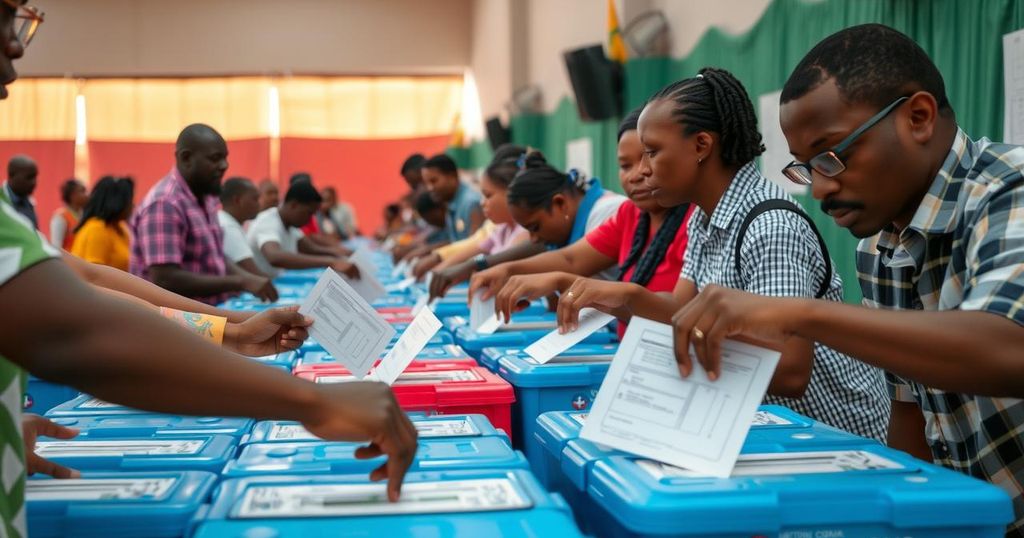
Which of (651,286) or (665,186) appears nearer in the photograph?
(665,186)

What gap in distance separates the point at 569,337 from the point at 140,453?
0.87m

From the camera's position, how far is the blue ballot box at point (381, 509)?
0.94 metres

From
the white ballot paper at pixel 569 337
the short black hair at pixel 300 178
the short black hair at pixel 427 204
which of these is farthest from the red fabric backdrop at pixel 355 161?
the white ballot paper at pixel 569 337

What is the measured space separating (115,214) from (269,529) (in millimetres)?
4181

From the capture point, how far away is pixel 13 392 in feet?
3.09

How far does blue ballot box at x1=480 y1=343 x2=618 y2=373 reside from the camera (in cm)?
201

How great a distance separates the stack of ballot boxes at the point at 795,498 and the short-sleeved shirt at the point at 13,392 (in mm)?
616

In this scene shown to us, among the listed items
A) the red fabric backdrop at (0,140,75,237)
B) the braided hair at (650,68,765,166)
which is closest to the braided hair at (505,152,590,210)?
the braided hair at (650,68,765,166)

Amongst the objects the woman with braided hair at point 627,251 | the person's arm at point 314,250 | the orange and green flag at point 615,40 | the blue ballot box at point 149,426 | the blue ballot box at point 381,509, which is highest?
the orange and green flag at point 615,40

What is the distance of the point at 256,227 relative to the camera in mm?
6070

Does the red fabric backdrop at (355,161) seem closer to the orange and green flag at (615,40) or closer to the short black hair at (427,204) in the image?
the short black hair at (427,204)

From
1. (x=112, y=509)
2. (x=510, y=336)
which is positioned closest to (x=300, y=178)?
(x=510, y=336)

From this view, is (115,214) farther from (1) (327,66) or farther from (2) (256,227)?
(1) (327,66)

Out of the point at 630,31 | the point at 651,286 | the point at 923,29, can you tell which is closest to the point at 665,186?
the point at 651,286
